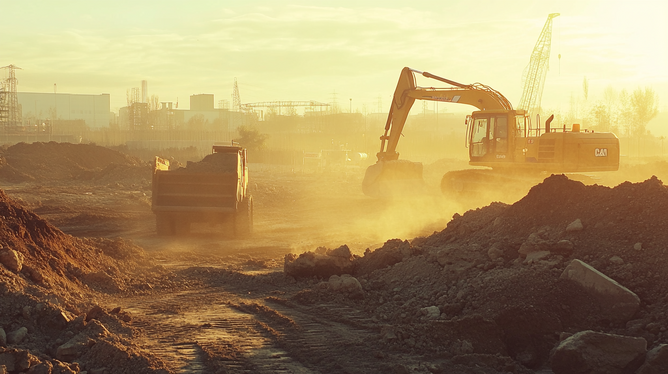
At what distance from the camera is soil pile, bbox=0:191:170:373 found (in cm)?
586

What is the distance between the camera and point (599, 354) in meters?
5.93

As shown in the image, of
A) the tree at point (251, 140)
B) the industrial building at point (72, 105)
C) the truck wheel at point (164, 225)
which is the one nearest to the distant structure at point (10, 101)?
the tree at point (251, 140)

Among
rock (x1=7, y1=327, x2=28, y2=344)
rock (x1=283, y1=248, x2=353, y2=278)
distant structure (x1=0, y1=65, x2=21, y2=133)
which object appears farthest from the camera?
distant structure (x1=0, y1=65, x2=21, y2=133)

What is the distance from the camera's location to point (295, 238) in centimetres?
1581

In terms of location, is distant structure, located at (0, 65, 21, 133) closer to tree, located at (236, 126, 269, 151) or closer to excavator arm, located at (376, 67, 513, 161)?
Answer: tree, located at (236, 126, 269, 151)

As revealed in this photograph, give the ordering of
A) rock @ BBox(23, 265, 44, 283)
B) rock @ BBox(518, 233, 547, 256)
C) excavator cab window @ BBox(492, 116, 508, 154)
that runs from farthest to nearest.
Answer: excavator cab window @ BBox(492, 116, 508, 154) → rock @ BBox(518, 233, 547, 256) → rock @ BBox(23, 265, 44, 283)

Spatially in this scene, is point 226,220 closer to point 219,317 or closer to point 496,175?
→ point 219,317

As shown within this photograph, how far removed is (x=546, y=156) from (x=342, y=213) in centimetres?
721

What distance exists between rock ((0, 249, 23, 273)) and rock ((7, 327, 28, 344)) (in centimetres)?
162

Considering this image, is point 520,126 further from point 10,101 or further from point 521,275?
point 10,101

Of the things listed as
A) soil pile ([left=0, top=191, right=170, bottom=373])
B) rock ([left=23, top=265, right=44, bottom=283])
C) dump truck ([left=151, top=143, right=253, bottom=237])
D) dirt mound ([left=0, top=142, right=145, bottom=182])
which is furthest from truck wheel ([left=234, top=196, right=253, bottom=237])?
dirt mound ([left=0, top=142, right=145, bottom=182])

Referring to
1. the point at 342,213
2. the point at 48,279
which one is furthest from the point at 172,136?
the point at 48,279

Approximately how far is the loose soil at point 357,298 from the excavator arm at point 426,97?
8449mm

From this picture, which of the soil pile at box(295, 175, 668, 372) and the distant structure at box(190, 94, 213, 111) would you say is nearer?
the soil pile at box(295, 175, 668, 372)
